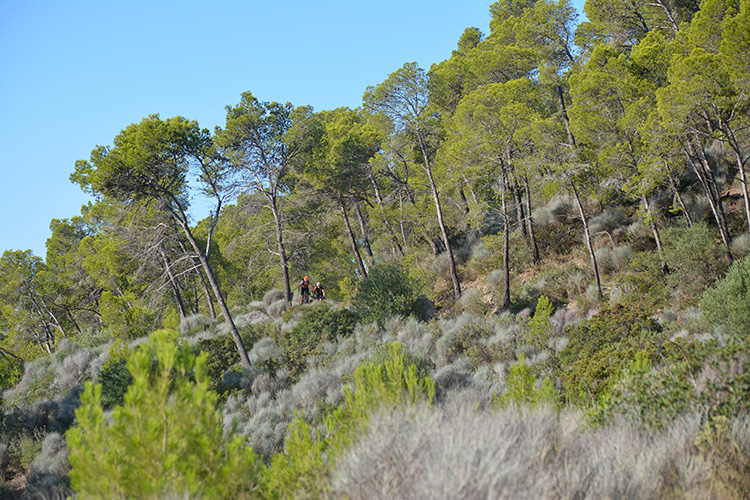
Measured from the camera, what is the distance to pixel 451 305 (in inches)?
683

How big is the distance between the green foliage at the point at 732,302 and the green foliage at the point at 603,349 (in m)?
1.02

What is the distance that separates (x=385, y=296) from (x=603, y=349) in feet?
27.5

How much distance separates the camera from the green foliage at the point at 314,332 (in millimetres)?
13430

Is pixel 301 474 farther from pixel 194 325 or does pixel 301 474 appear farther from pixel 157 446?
pixel 194 325

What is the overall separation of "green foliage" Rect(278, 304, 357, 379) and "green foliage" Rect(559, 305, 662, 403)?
735 centimetres

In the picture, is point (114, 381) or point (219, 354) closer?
point (114, 381)

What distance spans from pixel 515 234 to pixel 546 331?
10198mm

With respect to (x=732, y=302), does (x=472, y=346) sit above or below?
below

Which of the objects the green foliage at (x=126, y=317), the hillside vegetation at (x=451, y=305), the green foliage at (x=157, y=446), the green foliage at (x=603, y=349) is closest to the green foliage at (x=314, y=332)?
the hillside vegetation at (x=451, y=305)

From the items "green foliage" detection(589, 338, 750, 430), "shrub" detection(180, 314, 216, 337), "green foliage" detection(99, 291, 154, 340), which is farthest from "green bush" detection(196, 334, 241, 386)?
"green foliage" detection(589, 338, 750, 430)

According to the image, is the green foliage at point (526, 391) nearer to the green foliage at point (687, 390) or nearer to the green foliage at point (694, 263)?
the green foliage at point (687, 390)

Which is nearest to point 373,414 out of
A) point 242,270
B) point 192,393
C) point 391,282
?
point 192,393

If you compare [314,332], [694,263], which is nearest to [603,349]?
[694,263]

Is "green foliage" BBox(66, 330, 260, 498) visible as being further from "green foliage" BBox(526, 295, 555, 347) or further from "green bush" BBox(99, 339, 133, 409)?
"green bush" BBox(99, 339, 133, 409)
